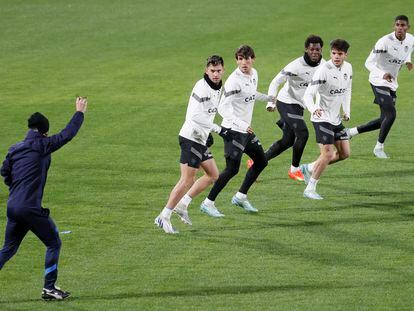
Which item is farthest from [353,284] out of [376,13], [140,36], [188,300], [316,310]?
[376,13]

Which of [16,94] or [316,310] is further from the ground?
[16,94]

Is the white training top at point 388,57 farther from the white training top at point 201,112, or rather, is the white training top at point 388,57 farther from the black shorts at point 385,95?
the white training top at point 201,112

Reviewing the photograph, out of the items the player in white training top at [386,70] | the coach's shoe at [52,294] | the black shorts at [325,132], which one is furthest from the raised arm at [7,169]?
the player in white training top at [386,70]

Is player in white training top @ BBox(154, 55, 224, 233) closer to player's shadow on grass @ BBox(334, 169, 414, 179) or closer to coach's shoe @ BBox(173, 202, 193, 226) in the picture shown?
coach's shoe @ BBox(173, 202, 193, 226)

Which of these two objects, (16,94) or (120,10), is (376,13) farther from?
(16,94)

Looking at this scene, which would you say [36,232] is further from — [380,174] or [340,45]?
[380,174]

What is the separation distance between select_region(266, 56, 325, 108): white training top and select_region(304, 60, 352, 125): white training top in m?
0.87

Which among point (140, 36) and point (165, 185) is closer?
point (165, 185)

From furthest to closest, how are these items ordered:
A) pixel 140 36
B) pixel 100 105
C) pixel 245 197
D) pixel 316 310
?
1. pixel 140 36
2. pixel 100 105
3. pixel 245 197
4. pixel 316 310

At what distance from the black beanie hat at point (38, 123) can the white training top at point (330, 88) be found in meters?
6.18

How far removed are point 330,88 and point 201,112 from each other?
2.95 metres

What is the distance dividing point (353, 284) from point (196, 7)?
27540mm

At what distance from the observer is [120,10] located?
130ft

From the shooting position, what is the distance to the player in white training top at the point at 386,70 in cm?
2138
